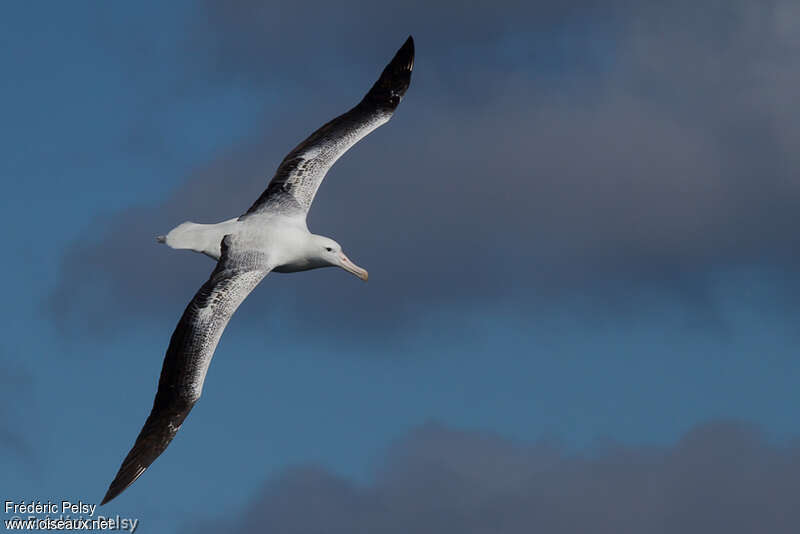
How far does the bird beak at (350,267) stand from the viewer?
1010 inches

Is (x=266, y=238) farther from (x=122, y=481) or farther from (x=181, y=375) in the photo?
(x=122, y=481)

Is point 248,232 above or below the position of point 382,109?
below

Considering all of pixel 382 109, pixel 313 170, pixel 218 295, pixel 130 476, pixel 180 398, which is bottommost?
pixel 130 476

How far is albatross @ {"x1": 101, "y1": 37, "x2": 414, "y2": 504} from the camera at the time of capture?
75.1 feet

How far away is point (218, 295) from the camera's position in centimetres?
2372

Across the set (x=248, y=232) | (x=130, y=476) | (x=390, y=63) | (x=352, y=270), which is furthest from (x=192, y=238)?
(x=390, y=63)

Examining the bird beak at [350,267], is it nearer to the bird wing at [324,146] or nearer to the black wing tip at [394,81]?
the bird wing at [324,146]

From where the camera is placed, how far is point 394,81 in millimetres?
30484

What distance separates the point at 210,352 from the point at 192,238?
10.7ft

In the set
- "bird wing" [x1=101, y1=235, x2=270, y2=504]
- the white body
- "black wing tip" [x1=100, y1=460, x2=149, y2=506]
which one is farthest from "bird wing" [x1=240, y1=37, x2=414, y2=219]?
"black wing tip" [x1=100, y1=460, x2=149, y2=506]

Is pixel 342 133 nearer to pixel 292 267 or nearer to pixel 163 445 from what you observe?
pixel 292 267

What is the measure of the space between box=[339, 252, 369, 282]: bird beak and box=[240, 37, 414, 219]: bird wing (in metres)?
1.22

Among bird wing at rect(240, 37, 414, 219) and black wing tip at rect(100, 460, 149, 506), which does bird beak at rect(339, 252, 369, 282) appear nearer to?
bird wing at rect(240, 37, 414, 219)

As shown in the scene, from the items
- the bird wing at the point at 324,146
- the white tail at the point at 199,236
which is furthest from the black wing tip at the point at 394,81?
the white tail at the point at 199,236
